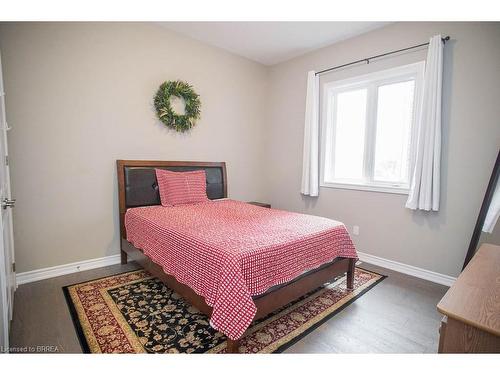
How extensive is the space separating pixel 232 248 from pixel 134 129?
213 cm

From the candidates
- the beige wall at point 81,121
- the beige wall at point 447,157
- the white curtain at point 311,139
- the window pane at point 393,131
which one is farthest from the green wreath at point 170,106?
the window pane at point 393,131

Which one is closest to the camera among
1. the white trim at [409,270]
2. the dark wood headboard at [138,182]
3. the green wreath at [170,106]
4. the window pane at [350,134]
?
the white trim at [409,270]

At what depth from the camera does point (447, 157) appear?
103 inches

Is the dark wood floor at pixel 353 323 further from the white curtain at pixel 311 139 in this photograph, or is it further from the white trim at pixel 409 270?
the white curtain at pixel 311 139

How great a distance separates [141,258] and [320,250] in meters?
1.68

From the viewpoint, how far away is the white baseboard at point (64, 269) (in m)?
2.46

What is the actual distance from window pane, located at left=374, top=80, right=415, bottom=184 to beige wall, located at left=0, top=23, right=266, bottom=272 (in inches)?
90.7

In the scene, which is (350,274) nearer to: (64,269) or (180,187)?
(180,187)

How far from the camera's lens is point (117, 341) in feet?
5.47

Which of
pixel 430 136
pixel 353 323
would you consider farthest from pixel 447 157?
pixel 353 323

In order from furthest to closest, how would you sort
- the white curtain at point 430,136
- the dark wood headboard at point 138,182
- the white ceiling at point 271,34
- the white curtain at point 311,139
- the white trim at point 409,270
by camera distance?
the white curtain at point 311,139 < the white ceiling at point 271,34 < the dark wood headboard at point 138,182 < the white trim at point 409,270 < the white curtain at point 430,136

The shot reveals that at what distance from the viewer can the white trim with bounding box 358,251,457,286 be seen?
268 cm

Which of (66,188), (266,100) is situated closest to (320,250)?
(66,188)
